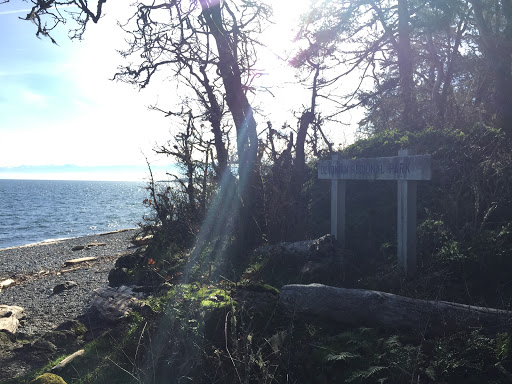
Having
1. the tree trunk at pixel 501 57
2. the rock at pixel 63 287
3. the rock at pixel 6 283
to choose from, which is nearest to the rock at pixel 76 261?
the rock at pixel 6 283

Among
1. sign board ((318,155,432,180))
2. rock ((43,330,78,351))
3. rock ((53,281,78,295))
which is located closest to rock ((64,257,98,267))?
rock ((53,281,78,295))

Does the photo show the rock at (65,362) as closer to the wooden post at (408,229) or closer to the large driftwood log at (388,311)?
the large driftwood log at (388,311)

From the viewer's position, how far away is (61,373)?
5.46 m

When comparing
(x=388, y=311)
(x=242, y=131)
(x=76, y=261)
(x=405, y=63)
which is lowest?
(x=76, y=261)

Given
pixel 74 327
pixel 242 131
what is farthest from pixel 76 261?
pixel 242 131

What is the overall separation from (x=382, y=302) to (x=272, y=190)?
5161 millimetres

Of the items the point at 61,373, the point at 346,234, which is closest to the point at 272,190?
the point at 346,234

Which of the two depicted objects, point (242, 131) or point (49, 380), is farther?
point (242, 131)

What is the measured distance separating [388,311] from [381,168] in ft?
8.96

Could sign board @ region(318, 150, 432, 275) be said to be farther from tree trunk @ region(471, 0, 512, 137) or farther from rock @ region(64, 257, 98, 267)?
rock @ region(64, 257, 98, 267)

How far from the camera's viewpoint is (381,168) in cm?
663

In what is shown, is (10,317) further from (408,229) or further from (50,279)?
(408,229)

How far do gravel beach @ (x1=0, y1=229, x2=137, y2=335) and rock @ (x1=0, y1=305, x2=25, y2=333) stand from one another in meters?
0.16

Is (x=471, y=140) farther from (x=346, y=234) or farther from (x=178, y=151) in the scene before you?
(x=178, y=151)
